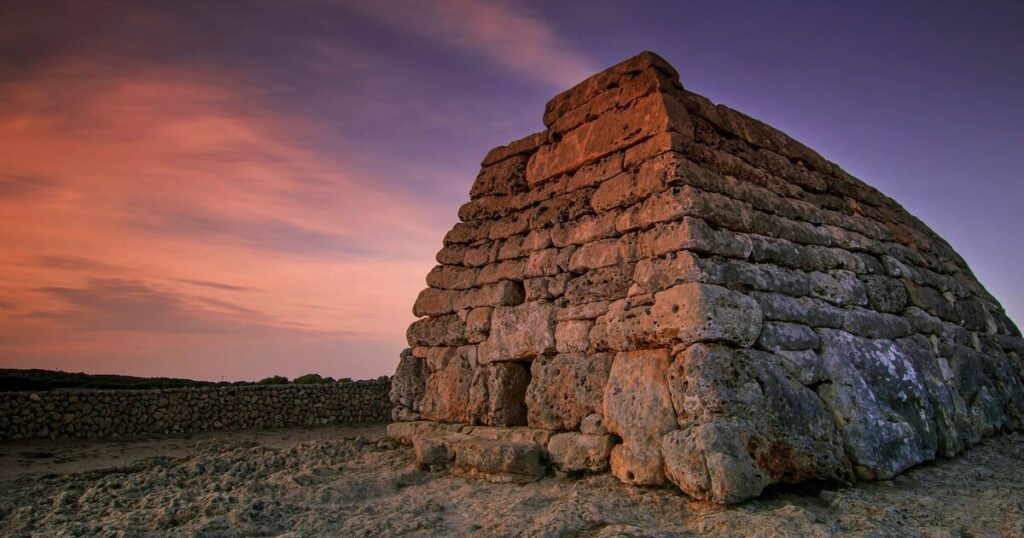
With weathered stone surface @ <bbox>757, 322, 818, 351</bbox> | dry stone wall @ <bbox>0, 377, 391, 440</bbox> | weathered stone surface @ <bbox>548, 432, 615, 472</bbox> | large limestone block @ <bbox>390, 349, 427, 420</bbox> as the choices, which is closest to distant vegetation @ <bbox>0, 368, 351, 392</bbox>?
dry stone wall @ <bbox>0, 377, 391, 440</bbox>

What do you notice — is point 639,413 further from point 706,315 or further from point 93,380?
point 93,380

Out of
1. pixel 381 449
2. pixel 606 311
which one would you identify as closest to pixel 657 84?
pixel 606 311

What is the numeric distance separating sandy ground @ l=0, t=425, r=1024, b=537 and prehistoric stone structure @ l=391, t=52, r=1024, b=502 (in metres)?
0.21

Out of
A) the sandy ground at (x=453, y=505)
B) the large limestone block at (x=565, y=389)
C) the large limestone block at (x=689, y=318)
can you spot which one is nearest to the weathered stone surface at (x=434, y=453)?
the sandy ground at (x=453, y=505)

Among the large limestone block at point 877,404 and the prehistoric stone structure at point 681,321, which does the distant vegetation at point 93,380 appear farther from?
the large limestone block at point 877,404

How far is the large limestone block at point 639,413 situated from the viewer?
14.3ft

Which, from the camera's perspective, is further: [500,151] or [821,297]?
[500,151]

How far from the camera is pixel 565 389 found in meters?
5.33

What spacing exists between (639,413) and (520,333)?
5.57 ft

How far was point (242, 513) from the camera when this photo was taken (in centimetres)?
430

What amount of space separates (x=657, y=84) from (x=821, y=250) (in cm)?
225

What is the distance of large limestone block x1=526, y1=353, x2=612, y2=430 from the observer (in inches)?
201

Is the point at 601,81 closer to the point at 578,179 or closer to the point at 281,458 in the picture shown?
the point at 578,179

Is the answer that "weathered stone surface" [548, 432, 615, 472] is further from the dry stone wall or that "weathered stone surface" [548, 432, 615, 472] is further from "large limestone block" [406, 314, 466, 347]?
the dry stone wall
